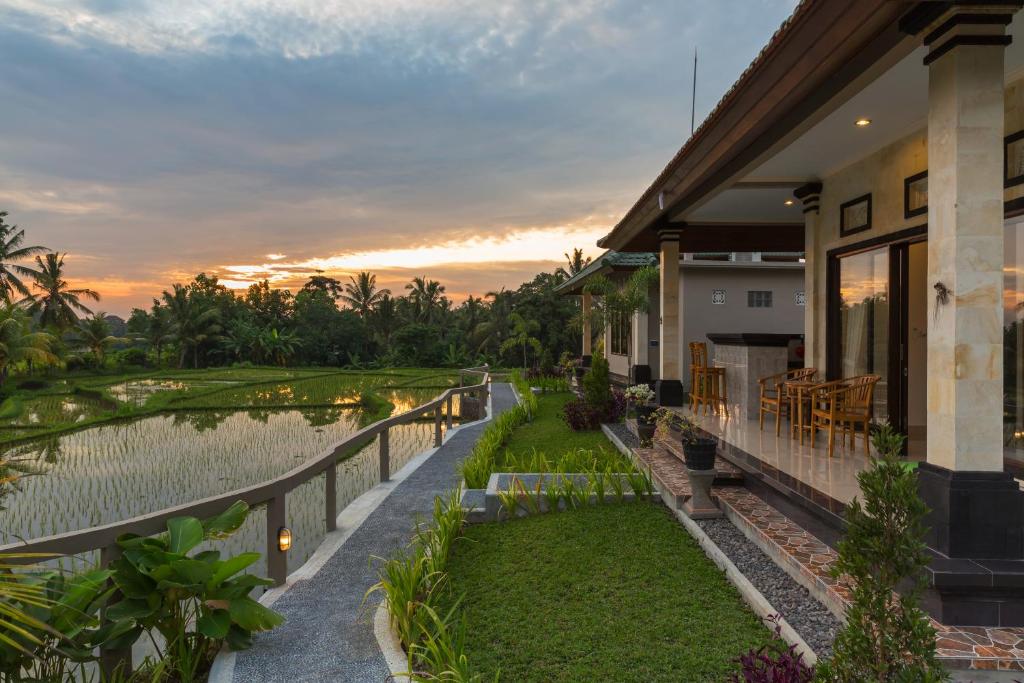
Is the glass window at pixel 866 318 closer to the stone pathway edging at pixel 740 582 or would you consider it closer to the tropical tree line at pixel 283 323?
the stone pathway edging at pixel 740 582

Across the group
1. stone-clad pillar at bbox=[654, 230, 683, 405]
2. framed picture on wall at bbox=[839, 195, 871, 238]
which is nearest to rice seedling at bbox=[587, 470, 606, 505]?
stone-clad pillar at bbox=[654, 230, 683, 405]

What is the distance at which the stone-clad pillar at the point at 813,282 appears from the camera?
7.78m

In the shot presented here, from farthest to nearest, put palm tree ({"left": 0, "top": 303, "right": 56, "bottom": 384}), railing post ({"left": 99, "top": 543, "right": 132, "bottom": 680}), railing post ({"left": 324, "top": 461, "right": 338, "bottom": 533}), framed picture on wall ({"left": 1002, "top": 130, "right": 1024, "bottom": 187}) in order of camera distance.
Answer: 1. palm tree ({"left": 0, "top": 303, "right": 56, "bottom": 384})
2. railing post ({"left": 324, "top": 461, "right": 338, "bottom": 533})
3. framed picture on wall ({"left": 1002, "top": 130, "right": 1024, "bottom": 187})
4. railing post ({"left": 99, "top": 543, "right": 132, "bottom": 680})

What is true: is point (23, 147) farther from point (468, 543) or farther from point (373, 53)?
point (468, 543)

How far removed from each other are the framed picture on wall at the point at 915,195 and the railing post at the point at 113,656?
23.3 ft

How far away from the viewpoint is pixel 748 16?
1489 cm

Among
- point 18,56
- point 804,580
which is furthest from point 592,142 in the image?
point 804,580

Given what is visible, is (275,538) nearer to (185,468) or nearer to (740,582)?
(740,582)

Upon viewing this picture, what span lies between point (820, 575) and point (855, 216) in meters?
5.15

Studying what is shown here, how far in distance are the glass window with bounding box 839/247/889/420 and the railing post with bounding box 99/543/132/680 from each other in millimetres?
7110

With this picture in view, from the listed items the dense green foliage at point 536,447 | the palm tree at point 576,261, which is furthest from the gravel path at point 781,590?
the palm tree at point 576,261

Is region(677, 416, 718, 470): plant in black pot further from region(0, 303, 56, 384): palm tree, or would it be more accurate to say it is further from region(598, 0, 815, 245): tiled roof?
region(0, 303, 56, 384): palm tree

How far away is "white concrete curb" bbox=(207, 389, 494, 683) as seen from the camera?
3.07m

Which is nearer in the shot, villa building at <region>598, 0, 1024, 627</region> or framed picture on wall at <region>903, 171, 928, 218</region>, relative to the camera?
villa building at <region>598, 0, 1024, 627</region>
